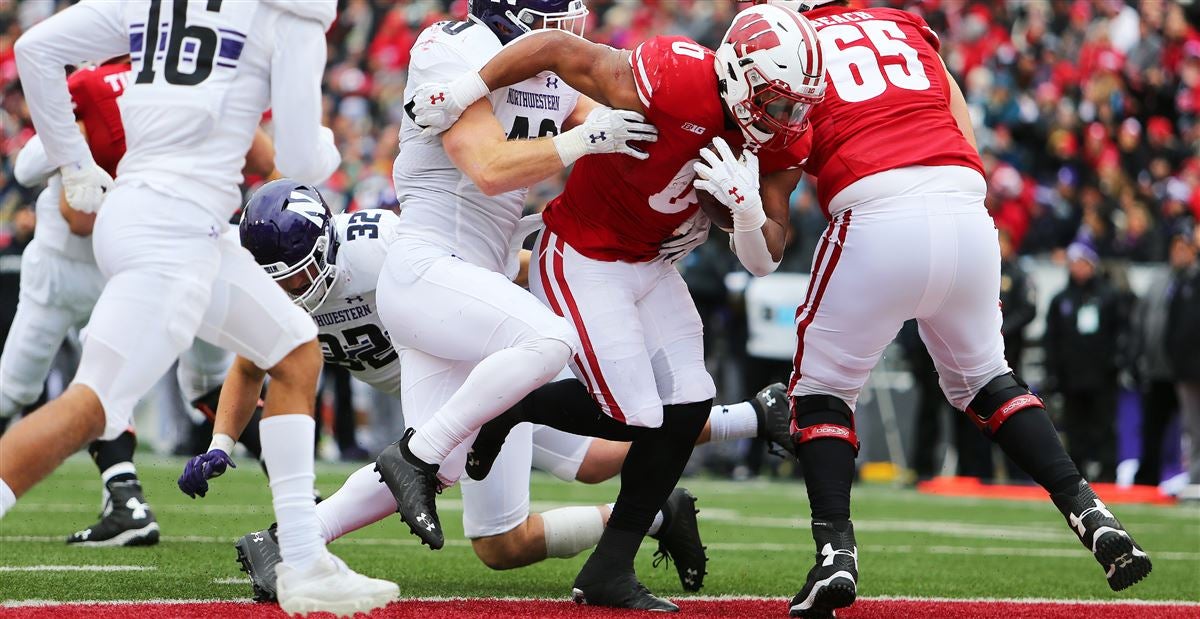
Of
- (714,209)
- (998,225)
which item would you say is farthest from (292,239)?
(998,225)

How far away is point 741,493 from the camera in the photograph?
9.96 metres

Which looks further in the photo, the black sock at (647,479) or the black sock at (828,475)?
the black sock at (647,479)

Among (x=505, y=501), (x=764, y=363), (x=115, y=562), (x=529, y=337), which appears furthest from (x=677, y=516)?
(x=764, y=363)

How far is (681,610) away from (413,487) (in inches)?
36.2

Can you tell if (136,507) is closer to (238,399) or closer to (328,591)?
(238,399)

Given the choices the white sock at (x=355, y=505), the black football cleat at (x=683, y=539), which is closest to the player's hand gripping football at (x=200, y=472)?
the white sock at (x=355, y=505)

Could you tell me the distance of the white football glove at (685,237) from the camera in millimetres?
4417

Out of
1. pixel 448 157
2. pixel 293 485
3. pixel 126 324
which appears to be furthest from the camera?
pixel 448 157

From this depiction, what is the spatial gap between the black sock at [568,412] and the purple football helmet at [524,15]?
1047 mm

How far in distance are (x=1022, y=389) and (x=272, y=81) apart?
7.57ft

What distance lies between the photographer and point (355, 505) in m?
4.54

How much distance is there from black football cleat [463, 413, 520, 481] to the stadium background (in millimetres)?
471

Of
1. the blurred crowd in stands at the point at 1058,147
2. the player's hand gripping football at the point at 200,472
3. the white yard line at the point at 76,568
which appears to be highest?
the player's hand gripping football at the point at 200,472

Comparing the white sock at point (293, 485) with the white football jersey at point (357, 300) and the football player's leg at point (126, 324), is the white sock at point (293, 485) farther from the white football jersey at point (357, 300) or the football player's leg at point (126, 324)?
the white football jersey at point (357, 300)
